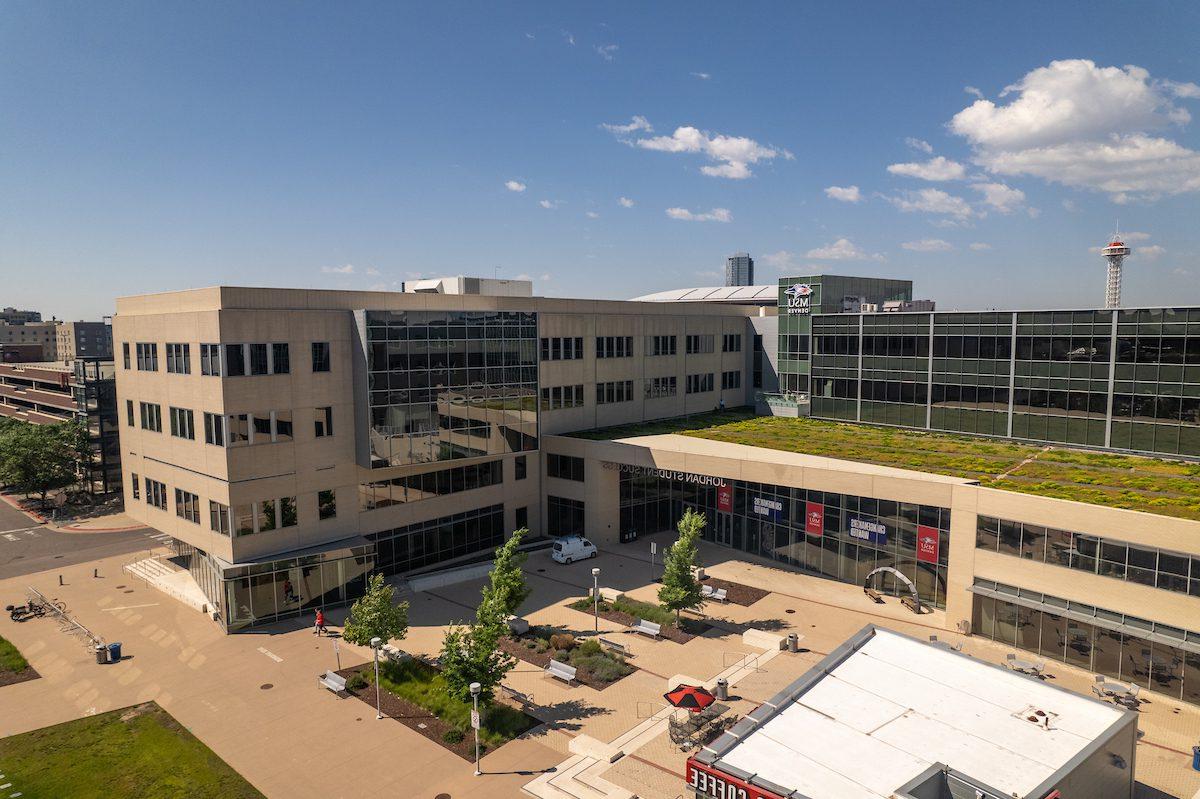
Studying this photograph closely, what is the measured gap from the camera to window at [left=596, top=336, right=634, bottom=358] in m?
58.0

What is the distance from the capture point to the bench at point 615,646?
35.3m

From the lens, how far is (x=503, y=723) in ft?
94.3

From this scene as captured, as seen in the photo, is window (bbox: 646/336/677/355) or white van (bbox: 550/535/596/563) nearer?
white van (bbox: 550/535/596/563)

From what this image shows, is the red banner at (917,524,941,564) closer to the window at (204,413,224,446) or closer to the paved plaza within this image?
the paved plaza

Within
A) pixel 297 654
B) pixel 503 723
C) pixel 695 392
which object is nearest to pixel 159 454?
pixel 297 654

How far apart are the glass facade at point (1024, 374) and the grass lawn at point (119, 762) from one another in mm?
53382

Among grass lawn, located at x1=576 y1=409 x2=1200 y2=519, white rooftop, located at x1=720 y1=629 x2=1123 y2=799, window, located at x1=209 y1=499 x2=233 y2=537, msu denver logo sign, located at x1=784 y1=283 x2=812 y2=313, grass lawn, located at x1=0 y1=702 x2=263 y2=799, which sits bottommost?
grass lawn, located at x1=0 y1=702 x2=263 y2=799

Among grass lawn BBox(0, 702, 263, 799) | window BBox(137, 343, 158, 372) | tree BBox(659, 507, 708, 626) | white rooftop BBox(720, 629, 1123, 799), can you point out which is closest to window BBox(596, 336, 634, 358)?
tree BBox(659, 507, 708, 626)

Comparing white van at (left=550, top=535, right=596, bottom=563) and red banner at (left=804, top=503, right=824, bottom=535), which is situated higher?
red banner at (left=804, top=503, right=824, bottom=535)

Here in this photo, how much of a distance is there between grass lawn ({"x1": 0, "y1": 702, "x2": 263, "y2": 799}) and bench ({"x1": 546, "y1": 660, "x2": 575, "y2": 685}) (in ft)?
40.6

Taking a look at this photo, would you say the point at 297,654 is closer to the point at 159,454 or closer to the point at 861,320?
the point at 159,454

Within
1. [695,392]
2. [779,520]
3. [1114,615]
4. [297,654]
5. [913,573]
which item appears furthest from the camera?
[695,392]

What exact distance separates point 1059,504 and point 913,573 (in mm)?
9743

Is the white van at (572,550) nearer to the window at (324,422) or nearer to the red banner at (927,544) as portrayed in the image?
the window at (324,422)
